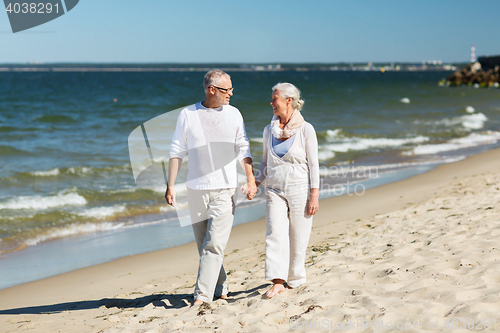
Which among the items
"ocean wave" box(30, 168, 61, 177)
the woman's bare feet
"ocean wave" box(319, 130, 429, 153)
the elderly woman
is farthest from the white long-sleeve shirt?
"ocean wave" box(319, 130, 429, 153)

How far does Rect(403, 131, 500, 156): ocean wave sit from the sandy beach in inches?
323

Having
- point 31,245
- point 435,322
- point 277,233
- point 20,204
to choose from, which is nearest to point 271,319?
point 277,233

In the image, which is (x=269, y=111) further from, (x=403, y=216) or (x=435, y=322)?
(x=435, y=322)

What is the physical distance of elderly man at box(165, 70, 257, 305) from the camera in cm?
366

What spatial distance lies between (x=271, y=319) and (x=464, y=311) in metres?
1.32

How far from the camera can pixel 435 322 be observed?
2932mm

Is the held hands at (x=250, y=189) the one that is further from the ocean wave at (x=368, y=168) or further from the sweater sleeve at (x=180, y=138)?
the ocean wave at (x=368, y=168)

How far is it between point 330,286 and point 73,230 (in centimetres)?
524

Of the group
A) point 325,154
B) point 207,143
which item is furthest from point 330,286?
point 325,154

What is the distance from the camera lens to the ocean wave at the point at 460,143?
15.1 m

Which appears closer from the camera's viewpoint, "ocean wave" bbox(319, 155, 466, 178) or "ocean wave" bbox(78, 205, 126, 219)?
"ocean wave" bbox(78, 205, 126, 219)

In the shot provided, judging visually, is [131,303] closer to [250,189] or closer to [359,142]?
[250,189]

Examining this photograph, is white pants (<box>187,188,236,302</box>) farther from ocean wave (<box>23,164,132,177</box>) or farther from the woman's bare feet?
ocean wave (<box>23,164,132,177</box>)

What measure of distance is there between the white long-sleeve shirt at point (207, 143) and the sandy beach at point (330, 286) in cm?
104
